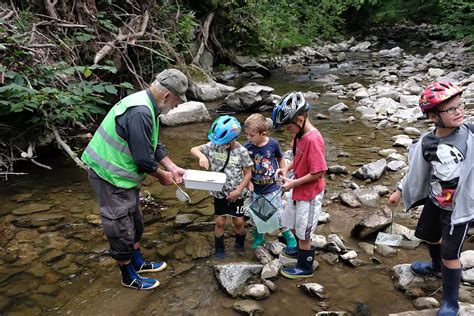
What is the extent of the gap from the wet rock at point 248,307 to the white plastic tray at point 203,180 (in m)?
0.99

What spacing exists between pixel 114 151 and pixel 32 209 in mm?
2652

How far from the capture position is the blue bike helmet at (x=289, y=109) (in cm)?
336

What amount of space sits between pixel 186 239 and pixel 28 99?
9.39 feet

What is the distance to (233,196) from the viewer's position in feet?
12.3

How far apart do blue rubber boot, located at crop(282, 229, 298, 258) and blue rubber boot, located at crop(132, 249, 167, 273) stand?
1266 mm

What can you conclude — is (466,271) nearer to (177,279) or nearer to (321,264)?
(321,264)

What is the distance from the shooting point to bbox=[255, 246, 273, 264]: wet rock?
3969 millimetres

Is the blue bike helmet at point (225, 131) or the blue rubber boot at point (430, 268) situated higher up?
the blue bike helmet at point (225, 131)

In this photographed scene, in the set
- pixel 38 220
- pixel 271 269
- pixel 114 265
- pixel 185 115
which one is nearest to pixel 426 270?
pixel 271 269

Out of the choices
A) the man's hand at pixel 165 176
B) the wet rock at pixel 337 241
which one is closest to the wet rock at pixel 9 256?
the man's hand at pixel 165 176

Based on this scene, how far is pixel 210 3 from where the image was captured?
13320 millimetres

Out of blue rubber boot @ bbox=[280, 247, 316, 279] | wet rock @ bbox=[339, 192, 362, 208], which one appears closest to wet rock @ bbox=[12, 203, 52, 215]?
blue rubber boot @ bbox=[280, 247, 316, 279]

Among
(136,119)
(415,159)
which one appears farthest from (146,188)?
(415,159)

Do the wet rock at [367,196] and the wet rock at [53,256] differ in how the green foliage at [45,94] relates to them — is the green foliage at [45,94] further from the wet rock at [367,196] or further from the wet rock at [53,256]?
the wet rock at [367,196]
